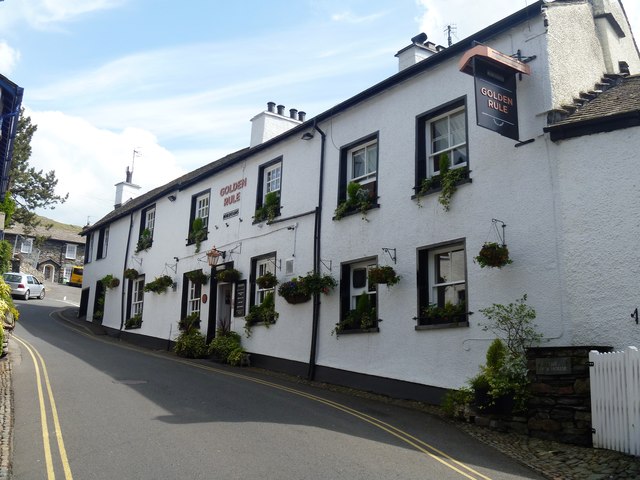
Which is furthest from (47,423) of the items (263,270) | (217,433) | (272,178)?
(272,178)

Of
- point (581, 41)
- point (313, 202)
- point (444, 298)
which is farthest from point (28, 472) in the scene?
point (581, 41)

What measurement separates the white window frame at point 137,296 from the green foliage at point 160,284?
2572 millimetres

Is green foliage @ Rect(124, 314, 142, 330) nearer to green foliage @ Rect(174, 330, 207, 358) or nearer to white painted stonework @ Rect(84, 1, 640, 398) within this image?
green foliage @ Rect(174, 330, 207, 358)

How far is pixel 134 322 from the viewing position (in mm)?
24953

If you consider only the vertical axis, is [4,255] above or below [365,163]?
below

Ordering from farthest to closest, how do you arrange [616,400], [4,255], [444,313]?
[4,255], [444,313], [616,400]

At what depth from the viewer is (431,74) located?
13211 millimetres

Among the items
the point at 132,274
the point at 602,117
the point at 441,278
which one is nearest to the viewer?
the point at 602,117

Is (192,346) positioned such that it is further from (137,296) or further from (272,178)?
(137,296)

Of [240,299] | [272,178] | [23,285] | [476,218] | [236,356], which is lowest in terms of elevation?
[236,356]

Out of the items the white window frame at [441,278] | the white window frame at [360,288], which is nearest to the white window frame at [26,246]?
the white window frame at [360,288]

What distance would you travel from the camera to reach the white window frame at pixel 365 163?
14594mm

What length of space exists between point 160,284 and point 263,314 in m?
7.31

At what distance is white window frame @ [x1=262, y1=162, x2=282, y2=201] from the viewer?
18250 mm
